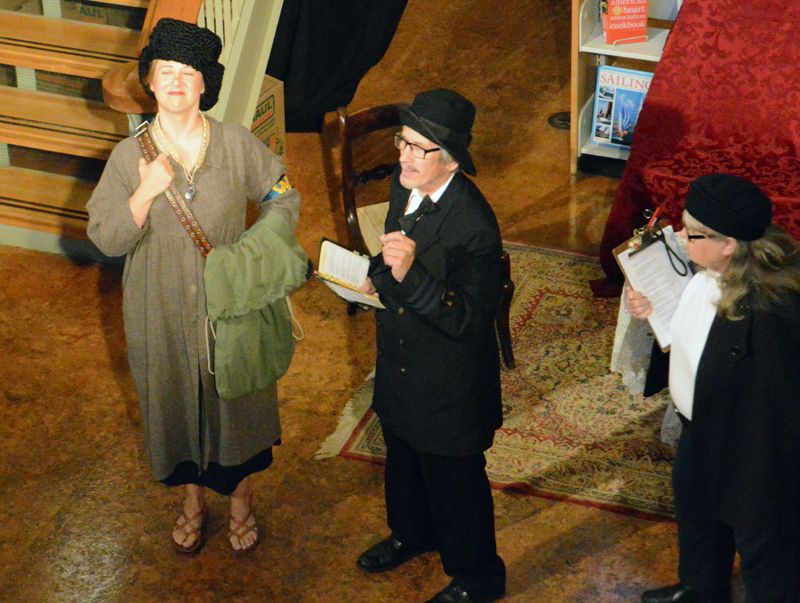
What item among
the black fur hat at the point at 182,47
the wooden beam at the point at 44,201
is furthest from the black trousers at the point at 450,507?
the wooden beam at the point at 44,201

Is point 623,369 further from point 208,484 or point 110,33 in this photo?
point 110,33

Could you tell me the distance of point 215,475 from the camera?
131 inches

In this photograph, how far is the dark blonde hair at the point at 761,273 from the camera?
96.0 inches

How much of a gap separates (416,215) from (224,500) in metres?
1.63

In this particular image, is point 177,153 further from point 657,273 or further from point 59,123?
point 59,123

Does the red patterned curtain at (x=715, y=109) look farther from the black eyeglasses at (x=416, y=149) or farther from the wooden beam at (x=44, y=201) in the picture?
the wooden beam at (x=44, y=201)

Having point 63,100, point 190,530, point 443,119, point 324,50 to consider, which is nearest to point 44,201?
point 63,100

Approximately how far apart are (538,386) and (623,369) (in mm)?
385

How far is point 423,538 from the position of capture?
3305 mm

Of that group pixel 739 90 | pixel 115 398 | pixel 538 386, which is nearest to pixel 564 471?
pixel 538 386

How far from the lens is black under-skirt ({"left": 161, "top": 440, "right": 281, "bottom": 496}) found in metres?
3.29

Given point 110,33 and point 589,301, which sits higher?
point 110,33

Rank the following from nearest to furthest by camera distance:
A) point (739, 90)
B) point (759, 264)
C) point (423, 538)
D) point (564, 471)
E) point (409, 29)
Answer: point (759, 264) → point (423, 538) → point (564, 471) → point (739, 90) → point (409, 29)

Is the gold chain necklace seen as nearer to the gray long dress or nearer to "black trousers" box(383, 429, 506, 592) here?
the gray long dress
